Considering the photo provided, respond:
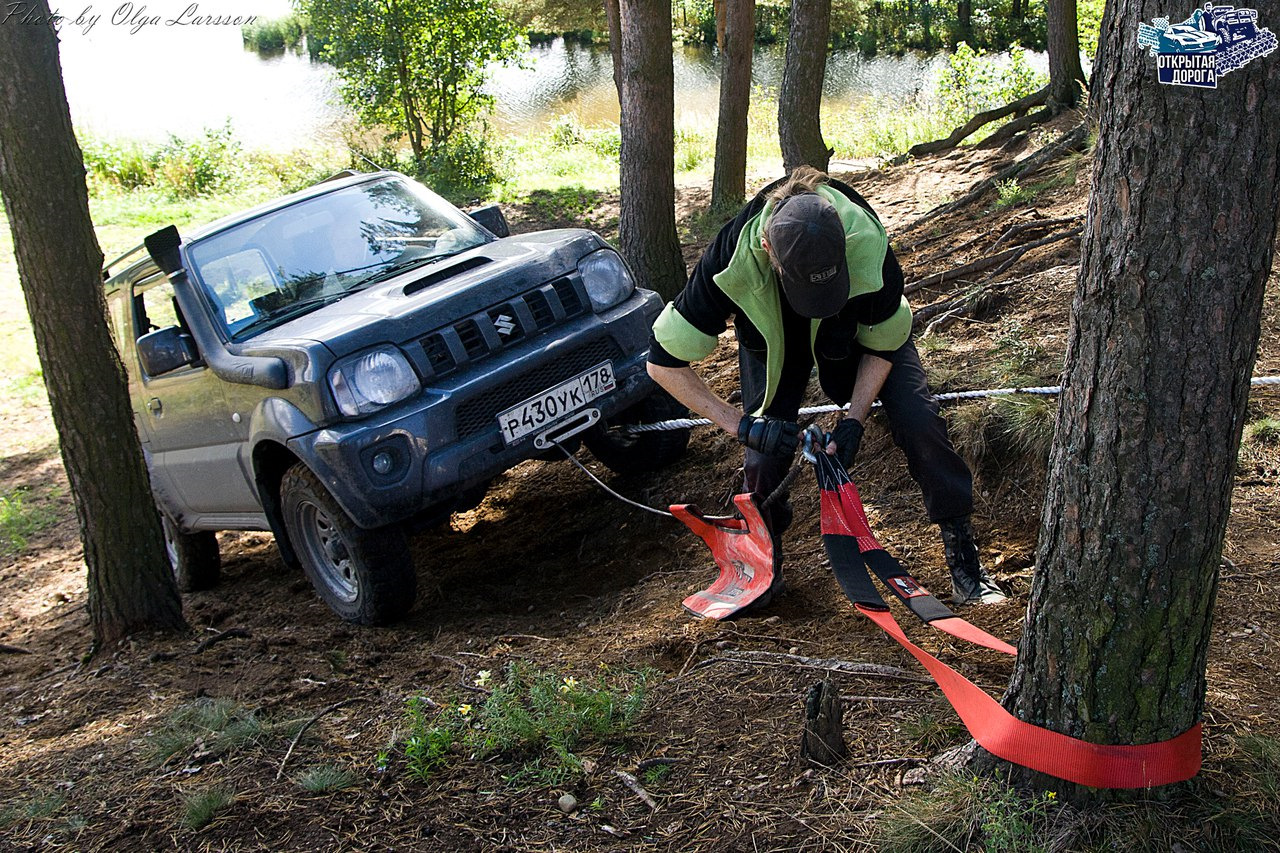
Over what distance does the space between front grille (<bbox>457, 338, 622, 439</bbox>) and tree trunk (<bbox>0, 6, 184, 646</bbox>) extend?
1.53 meters

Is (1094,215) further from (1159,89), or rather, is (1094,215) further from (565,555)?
(565,555)

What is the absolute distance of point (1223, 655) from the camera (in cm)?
314

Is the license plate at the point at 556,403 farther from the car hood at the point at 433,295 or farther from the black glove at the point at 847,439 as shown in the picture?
the black glove at the point at 847,439

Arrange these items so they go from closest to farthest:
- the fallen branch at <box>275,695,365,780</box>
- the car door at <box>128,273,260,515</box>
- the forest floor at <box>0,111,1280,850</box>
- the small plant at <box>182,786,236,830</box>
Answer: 1. the forest floor at <box>0,111,1280,850</box>
2. the small plant at <box>182,786,236,830</box>
3. the fallen branch at <box>275,695,365,780</box>
4. the car door at <box>128,273,260,515</box>

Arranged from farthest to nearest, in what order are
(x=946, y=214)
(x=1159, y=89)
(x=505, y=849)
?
(x=946, y=214)
(x=505, y=849)
(x=1159, y=89)

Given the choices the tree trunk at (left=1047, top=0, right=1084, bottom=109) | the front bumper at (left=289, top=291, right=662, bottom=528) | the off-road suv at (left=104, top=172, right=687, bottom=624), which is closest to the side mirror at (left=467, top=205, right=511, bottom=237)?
the off-road suv at (left=104, top=172, right=687, bottom=624)

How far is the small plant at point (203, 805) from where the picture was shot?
3119 mm

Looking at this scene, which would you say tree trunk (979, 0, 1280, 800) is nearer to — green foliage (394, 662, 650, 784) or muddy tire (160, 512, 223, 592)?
green foliage (394, 662, 650, 784)

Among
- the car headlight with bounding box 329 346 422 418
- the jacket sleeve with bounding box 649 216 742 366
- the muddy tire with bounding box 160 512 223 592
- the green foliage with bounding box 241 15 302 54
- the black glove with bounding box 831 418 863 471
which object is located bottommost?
the muddy tire with bounding box 160 512 223 592

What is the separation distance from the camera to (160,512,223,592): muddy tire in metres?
6.42

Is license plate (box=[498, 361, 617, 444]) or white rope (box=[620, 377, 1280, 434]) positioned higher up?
license plate (box=[498, 361, 617, 444])

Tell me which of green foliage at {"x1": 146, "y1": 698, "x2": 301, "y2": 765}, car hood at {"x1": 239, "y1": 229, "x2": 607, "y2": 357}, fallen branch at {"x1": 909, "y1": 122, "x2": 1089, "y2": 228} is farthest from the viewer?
fallen branch at {"x1": 909, "y1": 122, "x2": 1089, "y2": 228}

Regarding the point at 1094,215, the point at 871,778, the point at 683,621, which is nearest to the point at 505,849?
the point at 871,778

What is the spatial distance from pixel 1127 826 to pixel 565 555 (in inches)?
138
